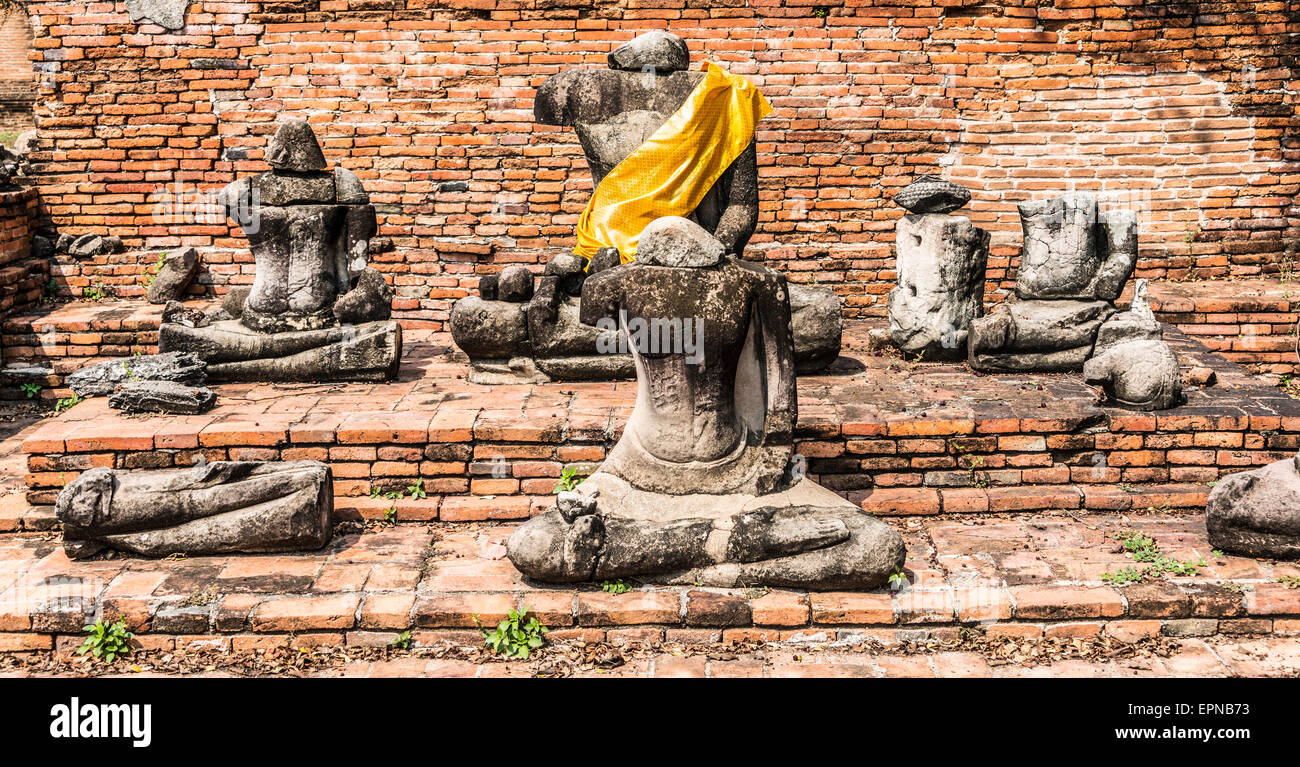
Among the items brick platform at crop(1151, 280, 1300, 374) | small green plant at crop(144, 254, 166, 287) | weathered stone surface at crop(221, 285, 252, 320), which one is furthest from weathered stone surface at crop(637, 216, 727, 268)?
small green plant at crop(144, 254, 166, 287)

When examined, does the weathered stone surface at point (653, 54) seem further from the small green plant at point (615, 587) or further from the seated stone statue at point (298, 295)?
the small green plant at point (615, 587)

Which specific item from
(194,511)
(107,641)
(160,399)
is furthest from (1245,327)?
(107,641)

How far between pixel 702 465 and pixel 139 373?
3521 mm

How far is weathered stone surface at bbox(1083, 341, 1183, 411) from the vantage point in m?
6.15

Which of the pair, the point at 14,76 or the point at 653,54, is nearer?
the point at 653,54

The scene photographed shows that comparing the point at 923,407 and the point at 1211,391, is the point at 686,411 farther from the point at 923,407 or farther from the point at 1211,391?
the point at 1211,391

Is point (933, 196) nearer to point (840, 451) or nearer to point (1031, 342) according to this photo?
point (1031, 342)

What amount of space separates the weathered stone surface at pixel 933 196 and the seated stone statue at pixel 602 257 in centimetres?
93

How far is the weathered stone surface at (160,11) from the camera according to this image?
932 cm

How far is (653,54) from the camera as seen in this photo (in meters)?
7.21

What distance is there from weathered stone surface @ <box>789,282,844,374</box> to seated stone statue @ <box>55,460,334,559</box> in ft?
9.83

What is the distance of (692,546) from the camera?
493cm

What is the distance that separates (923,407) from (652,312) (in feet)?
6.61

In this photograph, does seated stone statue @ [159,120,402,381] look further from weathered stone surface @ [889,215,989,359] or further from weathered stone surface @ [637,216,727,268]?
weathered stone surface @ [889,215,989,359]
